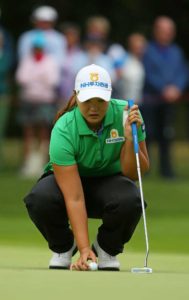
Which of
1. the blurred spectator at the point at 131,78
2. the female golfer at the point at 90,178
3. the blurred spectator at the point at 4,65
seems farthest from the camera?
the blurred spectator at the point at 4,65

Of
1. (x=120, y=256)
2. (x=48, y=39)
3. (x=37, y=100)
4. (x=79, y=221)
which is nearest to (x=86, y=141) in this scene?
(x=79, y=221)

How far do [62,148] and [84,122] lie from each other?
224mm

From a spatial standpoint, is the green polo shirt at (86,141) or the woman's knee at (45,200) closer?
the green polo shirt at (86,141)

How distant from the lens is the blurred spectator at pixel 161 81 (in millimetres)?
17672

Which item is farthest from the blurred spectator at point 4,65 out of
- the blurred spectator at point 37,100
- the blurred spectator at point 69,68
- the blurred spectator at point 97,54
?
the blurred spectator at point 97,54

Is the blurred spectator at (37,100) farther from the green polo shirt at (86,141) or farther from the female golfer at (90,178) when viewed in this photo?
the green polo shirt at (86,141)

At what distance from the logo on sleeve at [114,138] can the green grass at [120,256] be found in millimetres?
866

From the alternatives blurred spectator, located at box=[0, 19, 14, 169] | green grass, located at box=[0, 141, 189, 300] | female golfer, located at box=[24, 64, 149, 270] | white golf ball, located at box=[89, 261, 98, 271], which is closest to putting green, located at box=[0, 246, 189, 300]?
green grass, located at box=[0, 141, 189, 300]

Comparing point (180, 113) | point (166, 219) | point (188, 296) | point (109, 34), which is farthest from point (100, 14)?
point (188, 296)

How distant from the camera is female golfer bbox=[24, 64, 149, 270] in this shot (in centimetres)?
834

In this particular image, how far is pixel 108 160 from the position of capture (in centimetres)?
856

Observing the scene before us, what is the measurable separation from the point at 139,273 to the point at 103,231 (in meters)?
0.89

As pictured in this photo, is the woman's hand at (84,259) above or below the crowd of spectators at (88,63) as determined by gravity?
below

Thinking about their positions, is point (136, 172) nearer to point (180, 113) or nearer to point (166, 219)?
point (166, 219)
